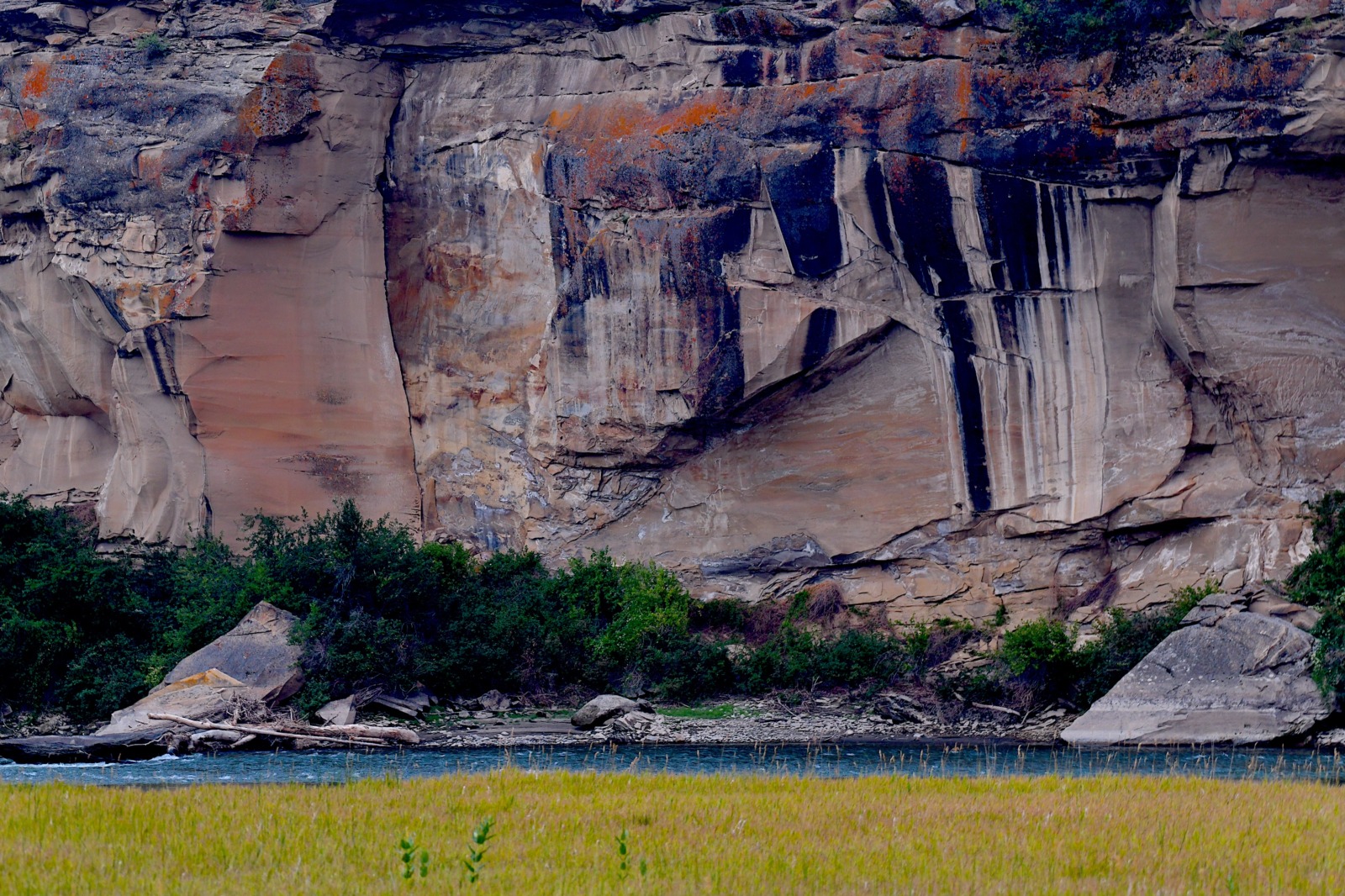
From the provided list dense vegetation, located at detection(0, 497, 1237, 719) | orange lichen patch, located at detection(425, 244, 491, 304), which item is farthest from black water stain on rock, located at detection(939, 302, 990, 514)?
orange lichen patch, located at detection(425, 244, 491, 304)

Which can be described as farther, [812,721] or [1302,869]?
[812,721]

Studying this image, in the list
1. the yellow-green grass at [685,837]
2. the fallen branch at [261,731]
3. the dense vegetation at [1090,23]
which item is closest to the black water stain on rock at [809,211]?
the dense vegetation at [1090,23]

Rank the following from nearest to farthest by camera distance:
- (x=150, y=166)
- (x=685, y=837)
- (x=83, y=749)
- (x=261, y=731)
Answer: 1. (x=685, y=837)
2. (x=83, y=749)
3. (x=261, y=731)
4. (x=150, y=166)

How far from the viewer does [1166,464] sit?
85.1ft

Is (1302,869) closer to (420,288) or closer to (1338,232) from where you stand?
(1338,232)

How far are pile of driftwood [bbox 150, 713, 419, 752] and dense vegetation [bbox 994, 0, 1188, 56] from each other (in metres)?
15.4

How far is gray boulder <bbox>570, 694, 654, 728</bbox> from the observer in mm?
23891

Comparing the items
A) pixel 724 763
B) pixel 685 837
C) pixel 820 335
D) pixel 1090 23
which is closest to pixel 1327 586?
pixel 820 335

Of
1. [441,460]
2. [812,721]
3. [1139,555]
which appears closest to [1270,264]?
[1139,555]

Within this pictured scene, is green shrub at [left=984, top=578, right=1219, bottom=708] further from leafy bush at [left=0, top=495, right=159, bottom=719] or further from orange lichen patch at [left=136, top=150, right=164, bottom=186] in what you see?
orange lichen patch at [left=136, top=150, right=164, bottom=186]

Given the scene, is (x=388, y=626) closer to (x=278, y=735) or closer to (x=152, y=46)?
(x=278, y=735)

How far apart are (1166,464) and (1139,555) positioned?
1.81 metres

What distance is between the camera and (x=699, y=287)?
90.5ft

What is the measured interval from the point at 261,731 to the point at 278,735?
0.85ft
